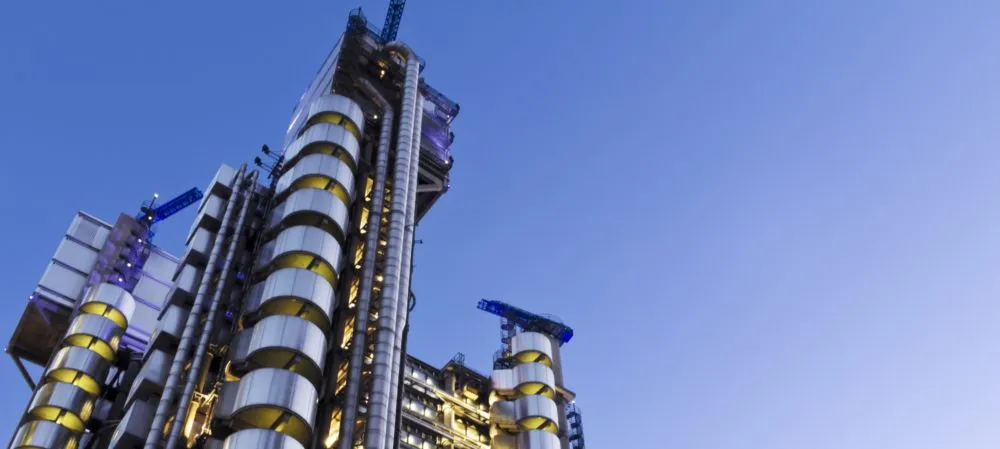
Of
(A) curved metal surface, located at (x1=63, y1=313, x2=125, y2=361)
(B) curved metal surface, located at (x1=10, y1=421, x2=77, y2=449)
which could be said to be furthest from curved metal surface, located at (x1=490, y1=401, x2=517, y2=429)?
(B) curved metal surface, located at (x1=10, y1=421, x2=77, y2=449)

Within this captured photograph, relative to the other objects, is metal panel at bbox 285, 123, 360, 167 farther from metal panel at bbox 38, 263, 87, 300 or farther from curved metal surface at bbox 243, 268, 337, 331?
metal panel at bbox 38, 263, 87, 300

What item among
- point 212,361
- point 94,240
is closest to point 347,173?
point 212,361

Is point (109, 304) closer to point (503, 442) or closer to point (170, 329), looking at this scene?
point (170, 329)

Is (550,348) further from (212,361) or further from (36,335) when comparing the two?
(36,335)

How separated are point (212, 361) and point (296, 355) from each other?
6803 millimetres

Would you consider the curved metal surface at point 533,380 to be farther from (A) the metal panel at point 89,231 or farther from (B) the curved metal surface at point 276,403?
(A) the metal panel at point 89,231

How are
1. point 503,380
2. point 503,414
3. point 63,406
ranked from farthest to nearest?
point 503,380, point 503,414, point 63,406

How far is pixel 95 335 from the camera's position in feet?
210

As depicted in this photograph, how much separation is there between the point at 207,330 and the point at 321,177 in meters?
11.9

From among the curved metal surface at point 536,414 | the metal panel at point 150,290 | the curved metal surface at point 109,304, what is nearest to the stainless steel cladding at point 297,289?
the curved metal surface at point 109,304

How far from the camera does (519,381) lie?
73.9 meters

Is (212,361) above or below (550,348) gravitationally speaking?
below

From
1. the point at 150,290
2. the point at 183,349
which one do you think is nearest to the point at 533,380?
the point at 183,349

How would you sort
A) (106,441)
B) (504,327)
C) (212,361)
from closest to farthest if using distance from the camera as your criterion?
(212,361)
(106,441)
(504,327)
